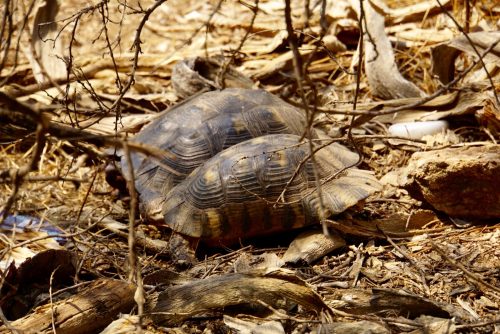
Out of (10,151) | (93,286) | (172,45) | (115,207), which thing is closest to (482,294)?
(93,286)

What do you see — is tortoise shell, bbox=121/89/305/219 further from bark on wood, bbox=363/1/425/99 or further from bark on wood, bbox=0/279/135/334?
bark on wood, bbox=0/279/135/334

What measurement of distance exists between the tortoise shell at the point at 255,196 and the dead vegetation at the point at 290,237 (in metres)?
0.13

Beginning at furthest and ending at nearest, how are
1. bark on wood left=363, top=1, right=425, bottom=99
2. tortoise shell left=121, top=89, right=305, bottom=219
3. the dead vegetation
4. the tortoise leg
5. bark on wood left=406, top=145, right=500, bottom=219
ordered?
1. bark on wood left=363, top=1, right=425, bottom=99
2. tortoise shell left=121, top=89, right=305, bottom=219
3. the tortoise leg
4. bark on wood left=406, top=145, right=500, bottom=219
5. the dead vegetation

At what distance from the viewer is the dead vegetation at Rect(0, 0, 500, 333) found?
100 inches

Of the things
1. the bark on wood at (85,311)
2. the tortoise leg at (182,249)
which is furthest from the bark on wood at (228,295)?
the tortoise leg at (182,249)

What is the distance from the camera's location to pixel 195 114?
14.1ft

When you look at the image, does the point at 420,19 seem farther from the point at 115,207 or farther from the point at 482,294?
the point at 482,294

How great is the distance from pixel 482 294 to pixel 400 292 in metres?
0.37

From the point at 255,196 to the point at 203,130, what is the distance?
0.73 metres

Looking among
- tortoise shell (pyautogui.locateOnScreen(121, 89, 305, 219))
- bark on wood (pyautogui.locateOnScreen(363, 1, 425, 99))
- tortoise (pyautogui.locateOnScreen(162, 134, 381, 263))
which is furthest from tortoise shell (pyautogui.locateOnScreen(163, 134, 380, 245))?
bark on wood (pyautogui.locateOnScreen(363, 1, 425, 99))

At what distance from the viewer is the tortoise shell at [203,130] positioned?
407cm

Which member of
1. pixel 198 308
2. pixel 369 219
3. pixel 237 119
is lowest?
pixel 369 219

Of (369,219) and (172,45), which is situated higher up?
(172,45)

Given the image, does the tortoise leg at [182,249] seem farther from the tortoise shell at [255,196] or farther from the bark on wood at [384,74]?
the bark on wood at [384,74]
